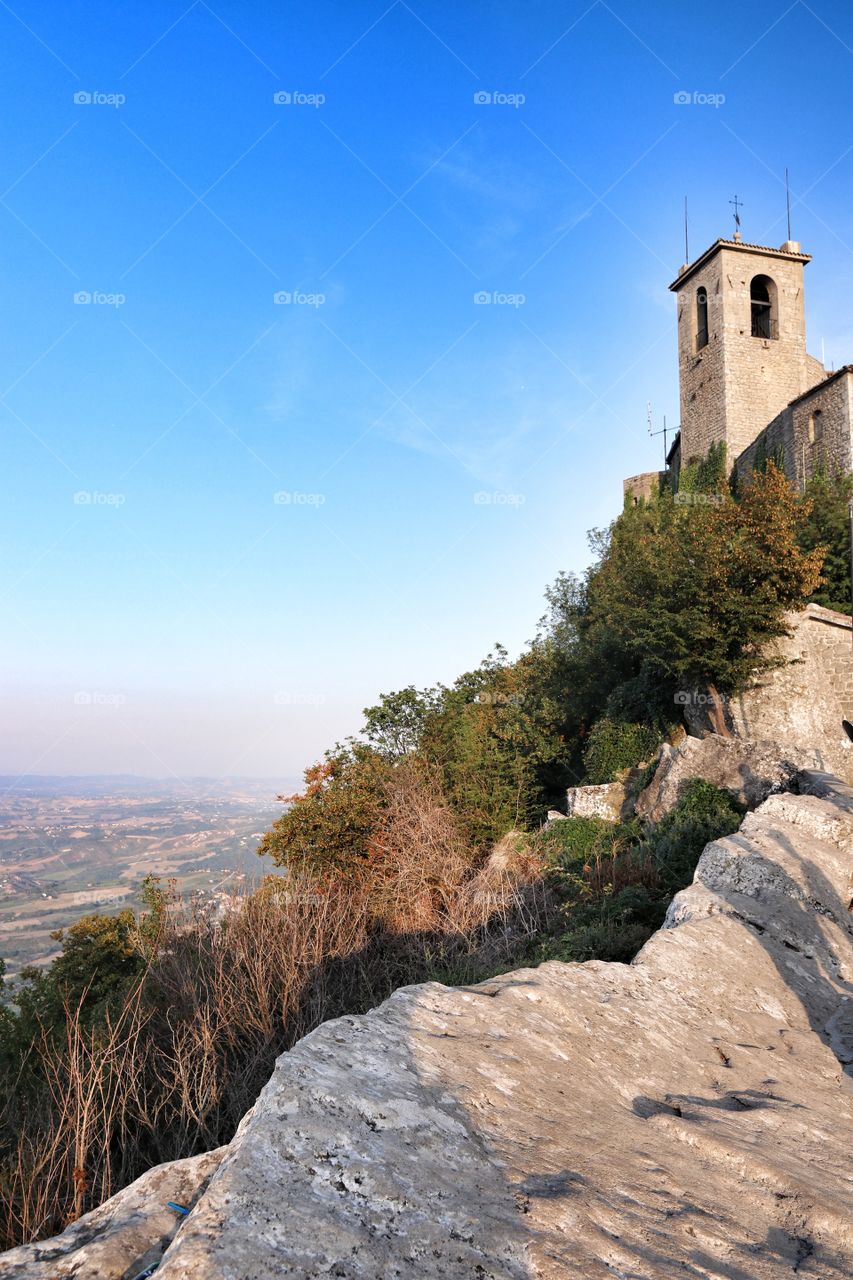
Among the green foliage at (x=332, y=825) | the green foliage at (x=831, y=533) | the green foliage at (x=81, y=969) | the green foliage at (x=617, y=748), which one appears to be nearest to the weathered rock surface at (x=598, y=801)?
the green foliage at (x=617, y=748)

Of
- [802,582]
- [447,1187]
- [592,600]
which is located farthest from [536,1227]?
[592,600]

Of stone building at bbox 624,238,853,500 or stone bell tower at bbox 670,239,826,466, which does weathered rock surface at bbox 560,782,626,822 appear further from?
stone bell tower at bbox 670,239,826,466

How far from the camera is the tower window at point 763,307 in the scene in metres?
35.9

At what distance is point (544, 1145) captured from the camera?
7.80ft

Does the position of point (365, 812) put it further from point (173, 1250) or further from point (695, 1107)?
point (173, 1250)

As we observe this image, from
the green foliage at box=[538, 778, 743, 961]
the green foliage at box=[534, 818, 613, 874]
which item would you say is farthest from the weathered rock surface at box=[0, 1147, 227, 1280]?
the green foliage at box=[534, 818, 613, 874]

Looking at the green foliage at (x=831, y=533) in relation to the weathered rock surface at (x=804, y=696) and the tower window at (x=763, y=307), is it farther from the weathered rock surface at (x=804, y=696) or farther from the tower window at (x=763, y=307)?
the tower window at (x=763, y=307)

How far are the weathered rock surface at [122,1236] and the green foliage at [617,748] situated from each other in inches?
662

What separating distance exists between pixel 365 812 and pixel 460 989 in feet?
38.7

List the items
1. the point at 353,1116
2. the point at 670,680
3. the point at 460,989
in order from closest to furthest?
1. the point at 353,1116
2. the point at 460,989
3. the point at 670,680

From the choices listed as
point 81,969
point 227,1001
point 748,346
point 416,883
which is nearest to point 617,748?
point 416,883

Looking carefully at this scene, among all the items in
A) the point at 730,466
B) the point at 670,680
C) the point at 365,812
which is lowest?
the point at 365,812

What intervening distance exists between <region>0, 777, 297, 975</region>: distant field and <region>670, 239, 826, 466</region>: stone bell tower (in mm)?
27495

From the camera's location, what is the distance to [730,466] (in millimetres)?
35000
